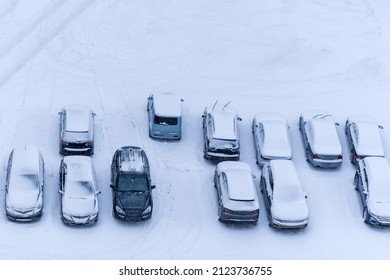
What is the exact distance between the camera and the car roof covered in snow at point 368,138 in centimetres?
4053

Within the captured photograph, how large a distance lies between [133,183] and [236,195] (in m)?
4.05

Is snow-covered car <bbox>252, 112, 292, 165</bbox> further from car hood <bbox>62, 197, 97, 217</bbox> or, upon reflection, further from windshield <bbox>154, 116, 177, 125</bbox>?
car hood <bbox>62, 197, 97, 217</bbox>

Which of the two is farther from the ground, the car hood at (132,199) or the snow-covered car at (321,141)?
the snow-covered car at (321,141)

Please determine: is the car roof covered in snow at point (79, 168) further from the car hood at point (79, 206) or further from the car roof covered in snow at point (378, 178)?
the car roof covered in snow at point (378, 178)

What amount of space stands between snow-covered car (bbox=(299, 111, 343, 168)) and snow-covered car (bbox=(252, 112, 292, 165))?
880mm

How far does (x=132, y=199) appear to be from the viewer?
36750mm

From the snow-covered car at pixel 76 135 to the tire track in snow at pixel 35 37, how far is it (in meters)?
5.09

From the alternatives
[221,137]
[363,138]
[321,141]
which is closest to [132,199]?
[221,137]

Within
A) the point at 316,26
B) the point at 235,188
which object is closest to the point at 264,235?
the point at 235,188

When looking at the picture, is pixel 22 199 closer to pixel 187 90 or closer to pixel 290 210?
pixel 290 210

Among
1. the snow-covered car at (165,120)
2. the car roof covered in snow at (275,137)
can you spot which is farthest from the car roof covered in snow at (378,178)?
the snow-covered car at (165,120)

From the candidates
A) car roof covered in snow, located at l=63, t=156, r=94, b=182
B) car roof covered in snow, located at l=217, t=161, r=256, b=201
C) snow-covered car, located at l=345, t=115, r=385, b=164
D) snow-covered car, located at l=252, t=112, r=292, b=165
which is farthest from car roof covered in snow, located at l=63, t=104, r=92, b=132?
snow-covered car, located at l=345, t=115, r=385, b=164

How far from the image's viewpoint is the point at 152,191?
38.3 metres
